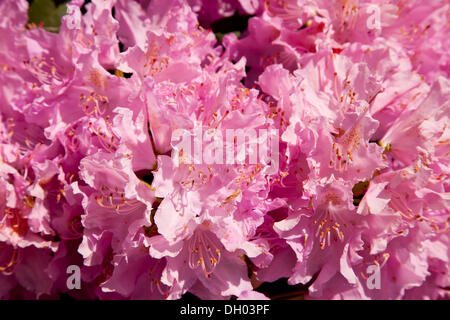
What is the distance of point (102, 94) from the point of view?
0.92 metres

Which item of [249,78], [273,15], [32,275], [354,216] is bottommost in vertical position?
[32,275]

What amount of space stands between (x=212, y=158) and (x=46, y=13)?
25.2 inches

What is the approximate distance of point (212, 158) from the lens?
0.82 meters

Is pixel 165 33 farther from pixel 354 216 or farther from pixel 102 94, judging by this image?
pixel 354 216

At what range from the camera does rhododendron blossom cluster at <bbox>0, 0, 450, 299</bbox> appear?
33.1 inches

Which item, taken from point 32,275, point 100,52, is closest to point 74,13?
point 100,52

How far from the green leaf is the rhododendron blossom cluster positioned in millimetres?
116

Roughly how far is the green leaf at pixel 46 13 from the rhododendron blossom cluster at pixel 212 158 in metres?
0.12

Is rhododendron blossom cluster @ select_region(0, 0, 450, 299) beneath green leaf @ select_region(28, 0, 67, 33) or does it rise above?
beneath

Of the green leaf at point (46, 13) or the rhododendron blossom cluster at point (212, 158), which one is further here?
the green leaf at point (46, 13)

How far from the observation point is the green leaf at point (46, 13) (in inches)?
46.6

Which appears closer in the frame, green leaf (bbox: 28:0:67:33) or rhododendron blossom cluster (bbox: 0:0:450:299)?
rhododendron blossom cluster (bbox: 0:0:450:299)

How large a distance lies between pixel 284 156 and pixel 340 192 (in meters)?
0.12

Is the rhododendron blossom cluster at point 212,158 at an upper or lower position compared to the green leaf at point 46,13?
lower
